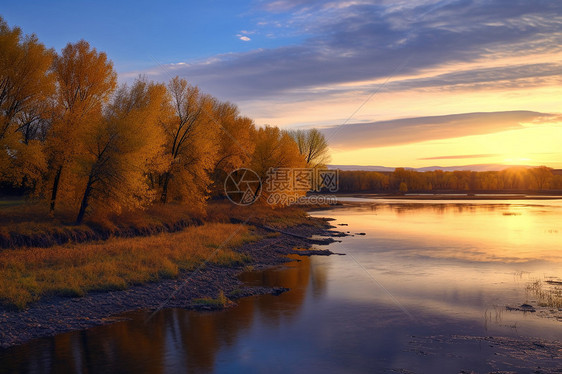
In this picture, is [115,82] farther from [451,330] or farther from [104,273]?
[451,330]

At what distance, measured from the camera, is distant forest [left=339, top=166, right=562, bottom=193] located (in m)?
152

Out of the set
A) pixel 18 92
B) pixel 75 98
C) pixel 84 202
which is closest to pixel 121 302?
pixel 84 202

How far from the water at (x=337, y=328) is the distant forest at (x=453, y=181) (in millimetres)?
122173

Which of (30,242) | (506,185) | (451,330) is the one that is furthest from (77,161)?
(506,185)

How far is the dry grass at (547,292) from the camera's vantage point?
1812cm

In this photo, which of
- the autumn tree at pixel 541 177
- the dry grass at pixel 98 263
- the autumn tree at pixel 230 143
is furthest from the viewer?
the autumn tree at pixel 541 177

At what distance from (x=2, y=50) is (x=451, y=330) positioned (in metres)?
26.4

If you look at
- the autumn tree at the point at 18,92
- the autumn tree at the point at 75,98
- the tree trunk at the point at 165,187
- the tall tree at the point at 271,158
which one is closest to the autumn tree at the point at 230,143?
the tall tree at the point at 271,158

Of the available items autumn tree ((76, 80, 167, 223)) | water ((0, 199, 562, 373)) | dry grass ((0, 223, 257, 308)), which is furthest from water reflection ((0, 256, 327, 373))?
autumn tree ((76, 80, 167, 223))

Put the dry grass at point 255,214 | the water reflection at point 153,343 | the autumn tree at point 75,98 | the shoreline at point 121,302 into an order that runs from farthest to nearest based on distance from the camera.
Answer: the dry grass at point 255,214 < the autumn tree at point 75,98 < the shoreline at point 121,302 < the water reflection at point 153,343

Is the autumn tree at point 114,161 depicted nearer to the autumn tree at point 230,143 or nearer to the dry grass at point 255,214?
the dry grass at point 255,214

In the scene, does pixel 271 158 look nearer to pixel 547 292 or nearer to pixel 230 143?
pixel 230 143

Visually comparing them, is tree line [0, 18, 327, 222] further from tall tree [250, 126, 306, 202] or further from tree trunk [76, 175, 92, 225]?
tall tree [250, 126, 306, 202]

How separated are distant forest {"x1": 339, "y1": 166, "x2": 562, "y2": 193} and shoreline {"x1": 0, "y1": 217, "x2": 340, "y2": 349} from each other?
125 m
